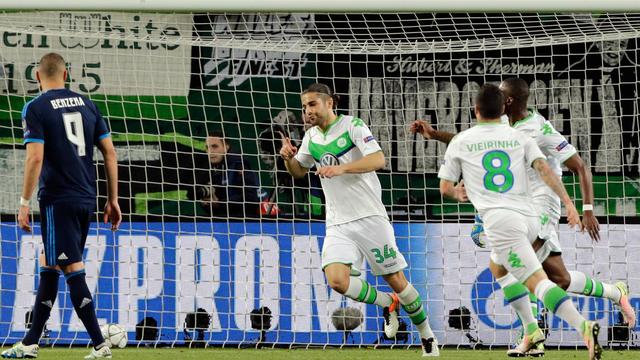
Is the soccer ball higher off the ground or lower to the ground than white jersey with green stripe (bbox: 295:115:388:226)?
lower

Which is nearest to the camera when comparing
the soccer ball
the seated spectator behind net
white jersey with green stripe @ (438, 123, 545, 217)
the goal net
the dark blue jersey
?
white jersey with green stripe @ (438, 123, 545, 217)

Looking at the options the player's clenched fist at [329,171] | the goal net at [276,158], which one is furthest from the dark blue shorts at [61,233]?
the goal net at [276,158]

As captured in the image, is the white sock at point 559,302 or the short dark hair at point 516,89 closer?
the white sock at point 559,302

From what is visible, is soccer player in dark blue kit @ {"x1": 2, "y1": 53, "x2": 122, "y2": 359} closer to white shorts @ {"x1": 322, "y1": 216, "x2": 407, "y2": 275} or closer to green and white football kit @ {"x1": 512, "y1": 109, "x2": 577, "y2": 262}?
white shorts @ {"x1": 322, "y1": 216, "x2": 407, "y2": 275}

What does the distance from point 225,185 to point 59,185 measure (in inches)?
145

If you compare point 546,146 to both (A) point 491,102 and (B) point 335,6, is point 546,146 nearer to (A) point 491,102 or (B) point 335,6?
(A) point 491,102

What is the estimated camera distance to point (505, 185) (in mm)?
7055

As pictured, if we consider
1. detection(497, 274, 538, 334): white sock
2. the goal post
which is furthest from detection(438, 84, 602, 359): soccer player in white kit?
the goal post

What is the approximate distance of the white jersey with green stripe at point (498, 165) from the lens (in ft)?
23.1

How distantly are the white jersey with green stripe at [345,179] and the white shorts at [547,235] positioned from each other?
109cm

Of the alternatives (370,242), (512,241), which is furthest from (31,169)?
(512,241)

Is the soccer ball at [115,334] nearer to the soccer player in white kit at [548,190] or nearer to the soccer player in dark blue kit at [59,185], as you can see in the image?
the soccer player in dark blue kit at [59,185]

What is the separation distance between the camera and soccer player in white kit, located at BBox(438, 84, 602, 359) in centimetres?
693

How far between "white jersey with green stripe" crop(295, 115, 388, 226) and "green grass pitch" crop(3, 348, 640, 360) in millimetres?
1038
